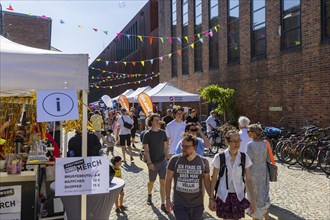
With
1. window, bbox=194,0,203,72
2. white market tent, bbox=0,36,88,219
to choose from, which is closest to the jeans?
white market tent, bbox=0,36,88,219

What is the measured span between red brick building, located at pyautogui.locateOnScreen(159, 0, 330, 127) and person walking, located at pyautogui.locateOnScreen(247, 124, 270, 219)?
25.4 ft

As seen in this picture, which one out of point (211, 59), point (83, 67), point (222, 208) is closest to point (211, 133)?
point (211, 59)

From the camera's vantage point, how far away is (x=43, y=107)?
3.83 meters

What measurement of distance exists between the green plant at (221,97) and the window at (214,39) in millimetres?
3457

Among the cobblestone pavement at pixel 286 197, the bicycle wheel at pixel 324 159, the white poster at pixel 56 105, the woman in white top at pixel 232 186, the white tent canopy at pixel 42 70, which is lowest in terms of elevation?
the cobblestone pavement at pixel 286 197

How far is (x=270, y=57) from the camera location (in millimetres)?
15305

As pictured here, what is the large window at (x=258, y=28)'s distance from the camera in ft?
52.5

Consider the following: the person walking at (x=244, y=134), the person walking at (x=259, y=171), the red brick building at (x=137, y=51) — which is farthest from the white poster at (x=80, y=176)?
the red brick building at (x=137, y=51)

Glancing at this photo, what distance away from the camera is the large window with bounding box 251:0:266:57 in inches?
630

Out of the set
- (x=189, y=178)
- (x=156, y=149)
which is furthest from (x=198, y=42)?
(x=189, y=178)

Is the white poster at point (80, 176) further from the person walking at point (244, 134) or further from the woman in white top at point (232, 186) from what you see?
the person walking at point (244, 134)

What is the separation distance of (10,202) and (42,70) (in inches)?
72.2

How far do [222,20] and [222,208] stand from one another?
654 inches

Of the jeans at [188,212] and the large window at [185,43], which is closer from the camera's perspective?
the jeans at [188,212]
